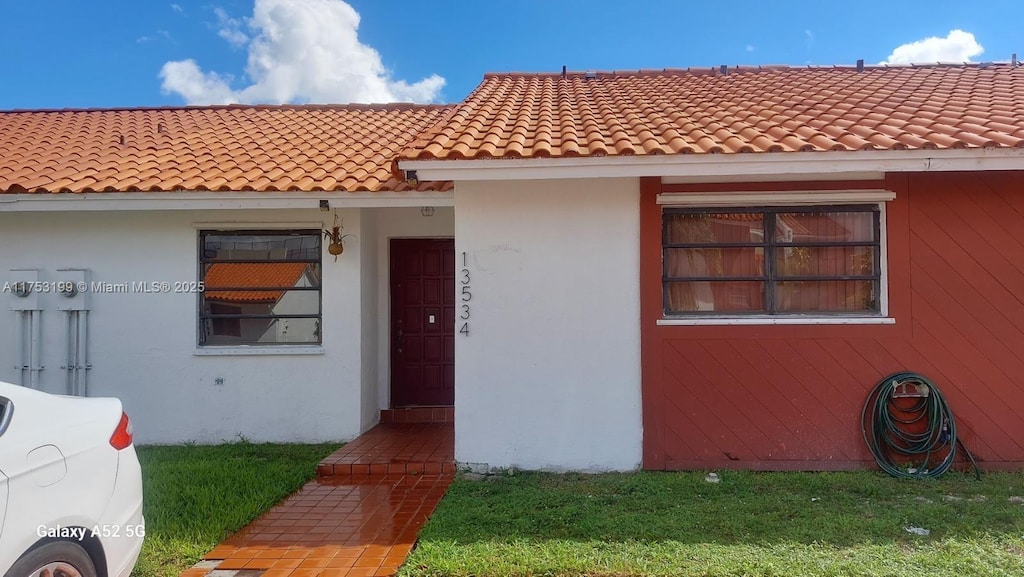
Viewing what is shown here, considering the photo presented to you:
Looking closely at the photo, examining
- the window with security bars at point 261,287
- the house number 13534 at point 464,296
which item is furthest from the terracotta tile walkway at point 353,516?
the window with security bars at point 261,287

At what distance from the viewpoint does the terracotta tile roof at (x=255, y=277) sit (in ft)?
23.7

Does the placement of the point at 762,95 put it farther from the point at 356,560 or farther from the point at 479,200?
the point at 356,560

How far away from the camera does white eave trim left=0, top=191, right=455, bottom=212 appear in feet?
21.3

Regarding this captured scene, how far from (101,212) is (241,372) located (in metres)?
2.33

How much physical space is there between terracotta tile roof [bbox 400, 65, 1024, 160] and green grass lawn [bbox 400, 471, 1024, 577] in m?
2.72

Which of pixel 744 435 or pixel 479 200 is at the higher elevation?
pixel 479 200

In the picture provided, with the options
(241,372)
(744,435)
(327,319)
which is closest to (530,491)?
(744,435)

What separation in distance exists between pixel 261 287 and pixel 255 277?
0.48 feet

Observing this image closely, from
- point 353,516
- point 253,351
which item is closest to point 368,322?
point 253,351

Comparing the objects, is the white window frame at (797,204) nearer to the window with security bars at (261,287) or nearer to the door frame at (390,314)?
the door frame at (390,314)

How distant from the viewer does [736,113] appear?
6.62 m

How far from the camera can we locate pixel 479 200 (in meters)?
5.71

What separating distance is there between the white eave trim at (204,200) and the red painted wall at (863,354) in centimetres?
263

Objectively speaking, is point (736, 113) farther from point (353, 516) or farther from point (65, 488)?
Result: point (65, 488)
